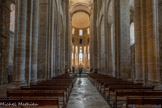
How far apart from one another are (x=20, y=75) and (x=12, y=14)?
13.1m

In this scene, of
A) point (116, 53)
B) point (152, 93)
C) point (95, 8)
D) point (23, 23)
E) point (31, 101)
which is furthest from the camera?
point (95, 8)

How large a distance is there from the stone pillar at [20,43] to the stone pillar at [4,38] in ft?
23.9

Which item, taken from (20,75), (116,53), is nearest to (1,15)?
(20,75)

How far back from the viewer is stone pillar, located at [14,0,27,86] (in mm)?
9031

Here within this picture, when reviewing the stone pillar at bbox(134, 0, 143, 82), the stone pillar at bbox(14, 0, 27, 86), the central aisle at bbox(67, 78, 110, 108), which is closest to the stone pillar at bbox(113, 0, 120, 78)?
the stone pillar at bbox(134, 0, 143, 82)

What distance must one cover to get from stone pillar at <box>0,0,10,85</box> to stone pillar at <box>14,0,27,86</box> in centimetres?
728

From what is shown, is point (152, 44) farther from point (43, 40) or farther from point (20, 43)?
point (43, 40)

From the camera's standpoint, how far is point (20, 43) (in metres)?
9.28

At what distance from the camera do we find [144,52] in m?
9.61

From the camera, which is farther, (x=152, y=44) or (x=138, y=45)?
(x=138, y=45)

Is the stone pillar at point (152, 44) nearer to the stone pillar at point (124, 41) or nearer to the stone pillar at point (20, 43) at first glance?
the stone pillar at point (124, 41)

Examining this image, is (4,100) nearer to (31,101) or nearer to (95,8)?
(31,101)

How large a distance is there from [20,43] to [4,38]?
8.01m

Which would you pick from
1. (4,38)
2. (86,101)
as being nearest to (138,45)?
(86,101)
